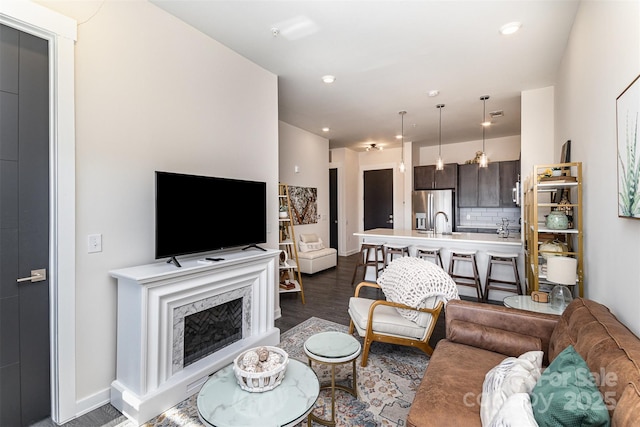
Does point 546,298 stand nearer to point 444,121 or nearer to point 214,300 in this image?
point 214,300

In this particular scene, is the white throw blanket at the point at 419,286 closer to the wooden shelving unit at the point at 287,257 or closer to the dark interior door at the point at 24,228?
the wooden shelving unit at the point at 287,257

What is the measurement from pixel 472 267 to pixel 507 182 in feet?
9.87

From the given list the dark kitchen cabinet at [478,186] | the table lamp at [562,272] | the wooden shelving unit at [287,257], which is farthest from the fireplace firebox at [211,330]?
the dark kitchen cabinet at [478,186]

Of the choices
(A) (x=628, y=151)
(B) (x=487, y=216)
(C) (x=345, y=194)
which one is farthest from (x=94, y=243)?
(B) (x=487, y=216)

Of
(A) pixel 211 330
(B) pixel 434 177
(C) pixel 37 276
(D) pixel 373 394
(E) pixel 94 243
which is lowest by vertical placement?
(D) pixel 373 394

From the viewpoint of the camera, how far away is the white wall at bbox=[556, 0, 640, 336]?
4.63 ft

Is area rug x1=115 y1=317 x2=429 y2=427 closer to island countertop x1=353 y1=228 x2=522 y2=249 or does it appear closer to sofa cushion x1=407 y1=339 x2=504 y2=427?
sofa cushion x1=407 y1=339 x2=504 y2=427

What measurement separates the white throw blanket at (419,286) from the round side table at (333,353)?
2.12 ft

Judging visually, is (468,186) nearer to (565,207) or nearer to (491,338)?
(565,207)

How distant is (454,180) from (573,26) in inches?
175

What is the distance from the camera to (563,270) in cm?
217

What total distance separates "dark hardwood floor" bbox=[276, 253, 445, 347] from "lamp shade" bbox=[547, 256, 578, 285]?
123cm

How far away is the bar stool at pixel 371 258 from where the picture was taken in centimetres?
479

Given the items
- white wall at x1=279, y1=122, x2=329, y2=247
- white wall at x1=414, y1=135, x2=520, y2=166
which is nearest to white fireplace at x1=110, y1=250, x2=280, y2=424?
white wall at x1=279, y1=122, x2=329, y2=247
